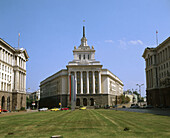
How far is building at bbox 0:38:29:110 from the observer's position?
8056 cm

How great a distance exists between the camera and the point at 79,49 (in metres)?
139

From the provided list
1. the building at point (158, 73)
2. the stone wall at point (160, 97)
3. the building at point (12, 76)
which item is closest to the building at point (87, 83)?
the building at point (158, 73)

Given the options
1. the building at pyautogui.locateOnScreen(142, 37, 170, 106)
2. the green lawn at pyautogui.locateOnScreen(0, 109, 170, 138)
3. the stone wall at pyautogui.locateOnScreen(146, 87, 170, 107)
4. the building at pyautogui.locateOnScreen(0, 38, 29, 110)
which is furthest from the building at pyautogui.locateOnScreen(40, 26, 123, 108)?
the green lawn at pyautogui.locateOnScreen(0, 109, 170, 138)

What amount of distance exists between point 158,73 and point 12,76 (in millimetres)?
62742

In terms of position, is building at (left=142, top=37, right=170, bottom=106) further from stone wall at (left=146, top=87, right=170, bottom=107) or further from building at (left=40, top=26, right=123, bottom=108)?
building at (left=40, top=26, right=123, bottom=108)

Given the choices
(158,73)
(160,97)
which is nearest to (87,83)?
(158,73)

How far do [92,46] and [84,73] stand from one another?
21.2 metres

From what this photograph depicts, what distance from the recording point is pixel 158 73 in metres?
99.2

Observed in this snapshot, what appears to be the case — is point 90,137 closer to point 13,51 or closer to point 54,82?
point 13,51

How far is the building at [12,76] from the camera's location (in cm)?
8056

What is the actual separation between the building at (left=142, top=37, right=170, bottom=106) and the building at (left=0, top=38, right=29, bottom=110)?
57.9m

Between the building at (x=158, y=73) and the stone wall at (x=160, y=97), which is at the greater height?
the building at (x=158, y=73)

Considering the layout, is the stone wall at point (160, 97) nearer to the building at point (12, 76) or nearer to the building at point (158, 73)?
the building at point (158, 73)

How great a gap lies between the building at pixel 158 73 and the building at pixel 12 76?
57869mm
